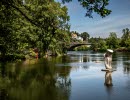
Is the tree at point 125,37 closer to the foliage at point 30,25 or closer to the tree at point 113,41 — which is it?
the tree at point 113,41

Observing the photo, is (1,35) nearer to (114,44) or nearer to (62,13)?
(62,13)

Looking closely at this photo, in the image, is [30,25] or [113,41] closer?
[30,25]

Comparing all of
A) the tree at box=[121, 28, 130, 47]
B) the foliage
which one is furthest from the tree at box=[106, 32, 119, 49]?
the foliage

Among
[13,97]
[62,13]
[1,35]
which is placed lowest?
[13,97]

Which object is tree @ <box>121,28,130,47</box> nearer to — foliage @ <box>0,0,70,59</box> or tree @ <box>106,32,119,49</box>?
tree @ <box>106,32,119,49</box>

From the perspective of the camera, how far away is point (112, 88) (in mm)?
24469

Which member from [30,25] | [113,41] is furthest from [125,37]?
[30,25]

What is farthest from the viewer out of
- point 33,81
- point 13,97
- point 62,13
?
point 62,13

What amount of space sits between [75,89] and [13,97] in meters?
5.35

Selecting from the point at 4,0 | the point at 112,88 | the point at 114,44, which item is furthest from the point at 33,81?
the point at 114,44

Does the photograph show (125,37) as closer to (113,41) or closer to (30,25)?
(113,41)

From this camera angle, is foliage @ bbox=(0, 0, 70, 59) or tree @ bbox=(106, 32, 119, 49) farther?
tree @ bbox=(106, 32, 119, 49)

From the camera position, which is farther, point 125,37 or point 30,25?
point 125,37

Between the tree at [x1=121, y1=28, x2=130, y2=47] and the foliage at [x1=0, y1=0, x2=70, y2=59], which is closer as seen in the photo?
the foliage at [x1=0, y1=0, x2=70, y2=59]
